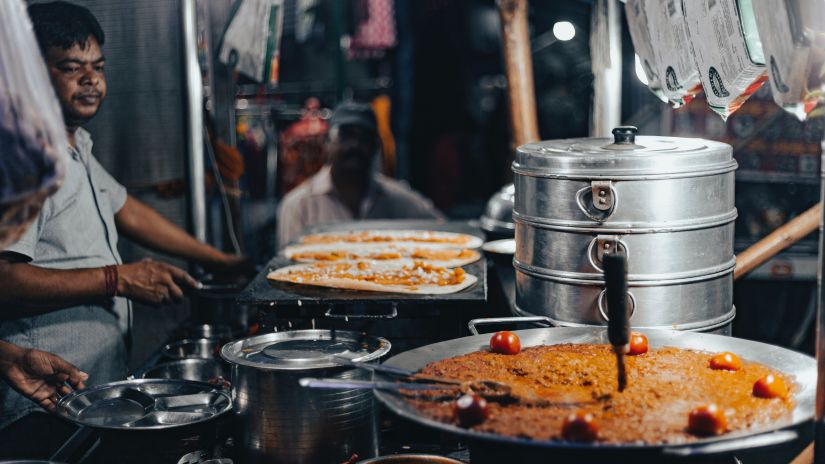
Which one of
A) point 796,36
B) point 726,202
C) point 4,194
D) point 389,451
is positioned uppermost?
point 796,36

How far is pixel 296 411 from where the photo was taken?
2.31 metres

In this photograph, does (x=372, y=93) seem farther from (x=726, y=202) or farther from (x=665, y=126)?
(x=726, y=202)

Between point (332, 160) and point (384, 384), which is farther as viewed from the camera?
point (332, 160)

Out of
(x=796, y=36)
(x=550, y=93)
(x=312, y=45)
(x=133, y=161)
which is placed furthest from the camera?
(x=312, y=45)

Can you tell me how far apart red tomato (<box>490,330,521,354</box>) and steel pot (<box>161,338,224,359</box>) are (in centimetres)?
146

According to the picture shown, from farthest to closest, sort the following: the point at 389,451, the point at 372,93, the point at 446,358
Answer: the point at 372,93, the point at 389,451, the point at 446,358

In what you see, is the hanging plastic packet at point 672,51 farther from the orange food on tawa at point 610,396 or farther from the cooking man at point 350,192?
the cooking man at point 350,192

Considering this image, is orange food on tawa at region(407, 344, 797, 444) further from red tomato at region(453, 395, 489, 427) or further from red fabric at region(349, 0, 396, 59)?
red fabric at region(349, 0, 396, 59)

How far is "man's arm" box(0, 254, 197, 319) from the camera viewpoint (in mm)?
3254

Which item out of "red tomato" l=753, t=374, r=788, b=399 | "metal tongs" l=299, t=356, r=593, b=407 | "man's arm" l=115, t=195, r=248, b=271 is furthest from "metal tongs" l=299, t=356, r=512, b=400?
"man's arm" l=115, t=195, r=248, b=271

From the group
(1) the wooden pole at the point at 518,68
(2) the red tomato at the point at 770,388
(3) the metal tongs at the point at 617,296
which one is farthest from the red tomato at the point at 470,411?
(1) the wooden pole at the point at 518,68

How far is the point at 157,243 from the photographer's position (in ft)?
14.6

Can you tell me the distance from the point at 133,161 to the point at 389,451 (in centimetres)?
300

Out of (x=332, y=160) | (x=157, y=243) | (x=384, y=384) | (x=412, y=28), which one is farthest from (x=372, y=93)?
(x=384, y=384)
